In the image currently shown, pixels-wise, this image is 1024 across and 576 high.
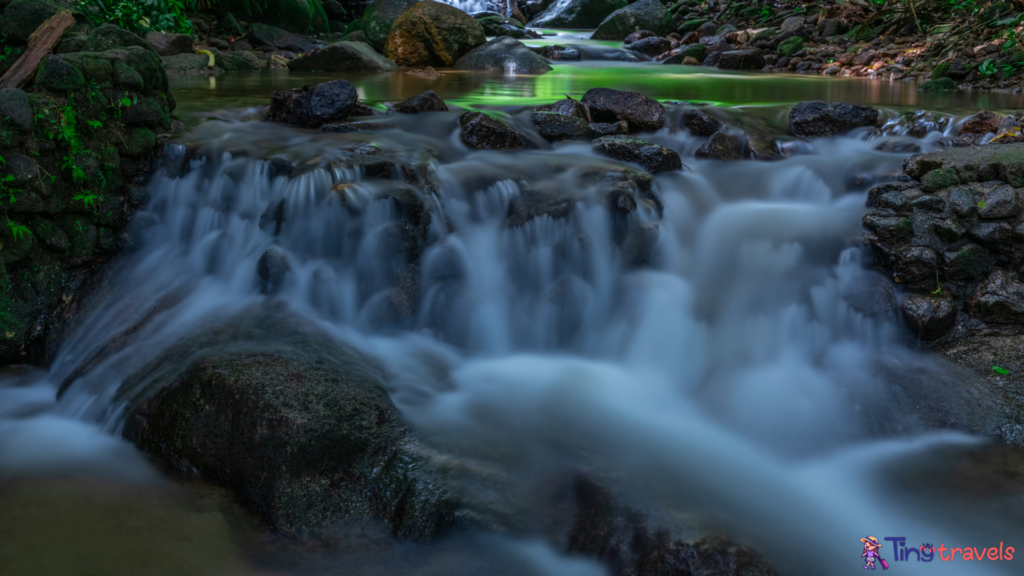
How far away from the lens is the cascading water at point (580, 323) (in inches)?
112

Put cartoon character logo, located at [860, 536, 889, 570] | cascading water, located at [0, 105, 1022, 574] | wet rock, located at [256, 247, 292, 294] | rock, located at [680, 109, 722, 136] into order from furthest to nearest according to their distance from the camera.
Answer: rock, located at [680, 109, 722, 136]
wet rock, located at [256, 247, 292, 294]
cascading water, located at [0, 105, 1022, 574]
cartoon character logo, located at [860, 536, 889, 570]

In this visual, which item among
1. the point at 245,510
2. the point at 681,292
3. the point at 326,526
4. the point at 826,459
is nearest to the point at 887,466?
the point at 826,459

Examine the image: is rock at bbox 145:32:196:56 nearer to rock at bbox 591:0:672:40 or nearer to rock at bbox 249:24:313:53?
rock at bbox 249:24:313:53

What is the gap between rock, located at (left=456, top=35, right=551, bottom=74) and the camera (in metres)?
12.8

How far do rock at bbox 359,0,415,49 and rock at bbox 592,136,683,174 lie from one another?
1067 cm

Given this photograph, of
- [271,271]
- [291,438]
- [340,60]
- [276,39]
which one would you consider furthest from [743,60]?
[291,438]

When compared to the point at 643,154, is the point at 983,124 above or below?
above

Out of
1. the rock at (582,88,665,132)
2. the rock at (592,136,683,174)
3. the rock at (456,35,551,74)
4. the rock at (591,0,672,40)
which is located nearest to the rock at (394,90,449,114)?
the rock at (582,88,665,132)

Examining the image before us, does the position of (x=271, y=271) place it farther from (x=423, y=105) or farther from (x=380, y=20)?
(x=380, y=20)

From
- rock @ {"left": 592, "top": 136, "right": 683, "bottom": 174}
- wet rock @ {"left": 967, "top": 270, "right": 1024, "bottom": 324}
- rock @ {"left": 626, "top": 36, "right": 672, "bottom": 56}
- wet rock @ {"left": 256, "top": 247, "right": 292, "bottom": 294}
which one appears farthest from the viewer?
rock @ {"left": 626, "top": 36, "right": 672, "bottom": 56}

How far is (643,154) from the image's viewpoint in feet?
17.1

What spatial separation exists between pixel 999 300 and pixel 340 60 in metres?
11.3

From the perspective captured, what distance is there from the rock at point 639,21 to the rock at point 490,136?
14733 mm

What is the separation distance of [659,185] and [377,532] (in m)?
3.49
